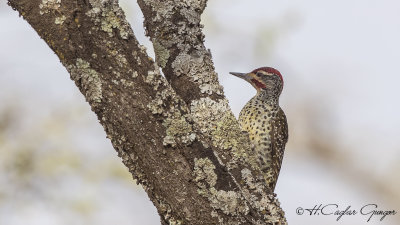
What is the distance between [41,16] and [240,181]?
987mm

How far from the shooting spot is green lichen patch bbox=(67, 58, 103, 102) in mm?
2354

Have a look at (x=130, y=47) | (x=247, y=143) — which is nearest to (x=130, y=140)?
(x=130, y=47)

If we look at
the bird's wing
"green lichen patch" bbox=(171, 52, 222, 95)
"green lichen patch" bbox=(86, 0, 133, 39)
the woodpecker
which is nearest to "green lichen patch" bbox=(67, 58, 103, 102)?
"green lichen patch" bbox=(86, 0, 133, 39)

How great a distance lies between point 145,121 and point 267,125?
352 cm

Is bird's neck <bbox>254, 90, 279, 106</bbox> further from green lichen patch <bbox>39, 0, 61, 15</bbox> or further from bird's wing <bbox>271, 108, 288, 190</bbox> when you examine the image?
green lichen patch <bbox>39, 0, 61, 15</bbox>

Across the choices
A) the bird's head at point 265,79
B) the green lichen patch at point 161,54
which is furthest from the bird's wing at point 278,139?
the green lichen patch at point 161,54

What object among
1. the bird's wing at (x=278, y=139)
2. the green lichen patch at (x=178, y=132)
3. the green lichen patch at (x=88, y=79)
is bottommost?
the green lichen patch at (x=178, y=132)

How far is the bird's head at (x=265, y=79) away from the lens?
6.18 m

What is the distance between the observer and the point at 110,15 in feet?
7.89

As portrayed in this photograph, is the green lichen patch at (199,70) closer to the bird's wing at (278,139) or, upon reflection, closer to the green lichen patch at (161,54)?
the green lichen patch at (161,54)

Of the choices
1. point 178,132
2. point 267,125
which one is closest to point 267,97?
point 267,125

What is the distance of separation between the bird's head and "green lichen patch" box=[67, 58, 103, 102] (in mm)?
3875

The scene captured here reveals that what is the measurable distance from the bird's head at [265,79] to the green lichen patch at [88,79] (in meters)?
3.87

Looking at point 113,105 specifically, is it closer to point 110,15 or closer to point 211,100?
point 110,15
